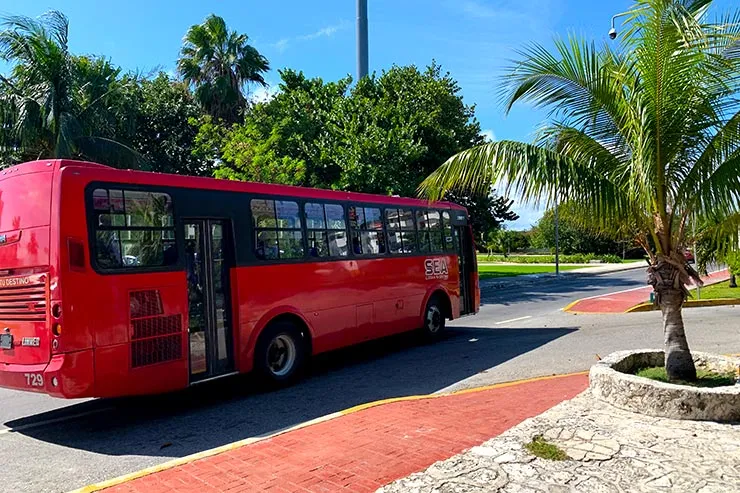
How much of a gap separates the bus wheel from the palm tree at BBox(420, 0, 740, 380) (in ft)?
18.1

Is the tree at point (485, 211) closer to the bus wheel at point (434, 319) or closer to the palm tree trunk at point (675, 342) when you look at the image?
the bus wheel at point (434, 319)

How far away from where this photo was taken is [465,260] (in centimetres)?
1374

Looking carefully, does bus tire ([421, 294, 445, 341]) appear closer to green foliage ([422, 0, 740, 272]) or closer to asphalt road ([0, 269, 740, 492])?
asphalt road ([0, 269, 740, 492])

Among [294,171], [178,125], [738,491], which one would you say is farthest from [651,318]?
[178,125]

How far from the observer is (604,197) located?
261 inches

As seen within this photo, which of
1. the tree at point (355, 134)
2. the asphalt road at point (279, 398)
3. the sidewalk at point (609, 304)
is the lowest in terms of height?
the sidewalk at point (609, 304)

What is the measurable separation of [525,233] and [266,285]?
84406mm

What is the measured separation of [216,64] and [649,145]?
2479cm

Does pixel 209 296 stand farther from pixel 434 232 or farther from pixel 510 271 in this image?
pixel 510 271

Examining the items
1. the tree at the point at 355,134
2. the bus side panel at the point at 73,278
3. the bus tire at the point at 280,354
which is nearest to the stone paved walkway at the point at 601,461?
the bus side panel at the point at 73,278

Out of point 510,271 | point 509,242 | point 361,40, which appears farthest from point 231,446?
point 509,242

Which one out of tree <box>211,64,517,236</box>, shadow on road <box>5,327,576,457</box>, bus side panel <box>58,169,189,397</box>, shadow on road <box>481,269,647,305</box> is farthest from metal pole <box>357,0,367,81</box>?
bus side panel <box>58,169,189,397</box>

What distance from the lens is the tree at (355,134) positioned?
1978 cm

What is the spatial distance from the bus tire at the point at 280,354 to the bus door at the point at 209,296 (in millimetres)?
518
